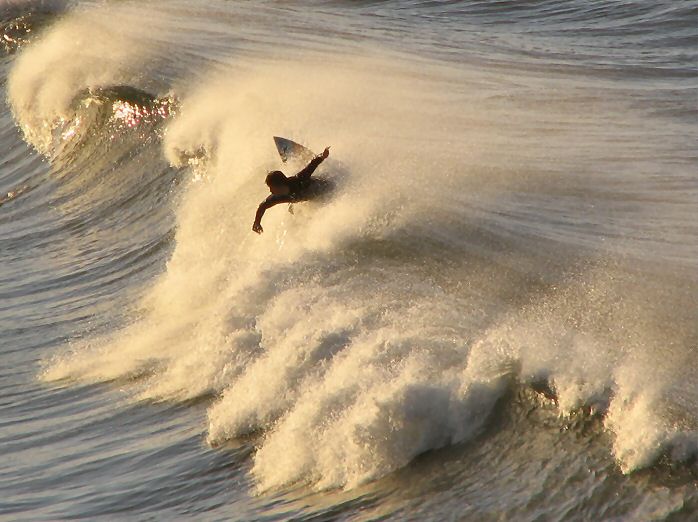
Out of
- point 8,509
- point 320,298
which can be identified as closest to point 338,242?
point 320,298

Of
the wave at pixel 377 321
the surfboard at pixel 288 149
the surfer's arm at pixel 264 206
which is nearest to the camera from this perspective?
the wave at pixel 377 321

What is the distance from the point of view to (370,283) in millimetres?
10227

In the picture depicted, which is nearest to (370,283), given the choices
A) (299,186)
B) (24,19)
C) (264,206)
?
(264,206)

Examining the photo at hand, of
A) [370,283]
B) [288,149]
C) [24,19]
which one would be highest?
[288,149]

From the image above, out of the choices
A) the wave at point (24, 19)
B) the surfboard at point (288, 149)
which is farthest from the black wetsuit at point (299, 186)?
the wave at point (24, 19)

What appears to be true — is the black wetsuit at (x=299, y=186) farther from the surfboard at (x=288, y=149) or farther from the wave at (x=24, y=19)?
the wave at (x=24, y=19)

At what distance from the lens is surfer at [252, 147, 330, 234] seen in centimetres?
1178

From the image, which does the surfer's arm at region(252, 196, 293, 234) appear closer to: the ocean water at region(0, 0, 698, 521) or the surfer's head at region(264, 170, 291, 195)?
the surfer's head at region(264, 170, 291, 195)

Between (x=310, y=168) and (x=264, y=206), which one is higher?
(x=310, y=168)

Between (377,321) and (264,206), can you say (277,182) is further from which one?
(377,321)

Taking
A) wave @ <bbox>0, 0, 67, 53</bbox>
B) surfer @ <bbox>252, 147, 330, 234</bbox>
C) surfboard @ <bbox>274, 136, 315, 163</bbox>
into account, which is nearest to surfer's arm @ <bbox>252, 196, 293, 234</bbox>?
surfer @ <bbox>252, 147, 330, 234</bbox>

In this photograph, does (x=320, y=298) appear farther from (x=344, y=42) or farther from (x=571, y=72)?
(x=344, y=42)

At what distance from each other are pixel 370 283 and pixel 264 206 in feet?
6.18

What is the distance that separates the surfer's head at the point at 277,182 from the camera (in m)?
11.9
